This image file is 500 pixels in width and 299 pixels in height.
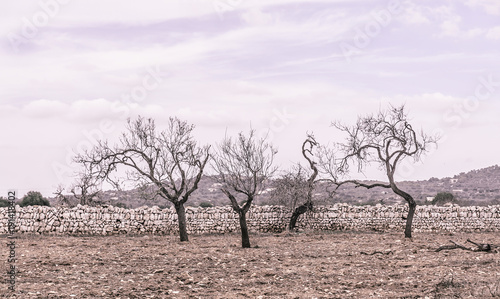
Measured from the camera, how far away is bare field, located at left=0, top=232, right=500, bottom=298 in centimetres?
1349

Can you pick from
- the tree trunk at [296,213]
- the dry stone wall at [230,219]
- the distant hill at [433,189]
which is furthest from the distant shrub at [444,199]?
the tree trunk at [296,213]

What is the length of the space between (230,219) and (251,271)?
16200 mm

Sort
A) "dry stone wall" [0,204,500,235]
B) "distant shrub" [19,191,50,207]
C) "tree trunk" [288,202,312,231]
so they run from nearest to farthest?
"dry stone wall" [0,204,500,235] < "tree trunk" [288,202,312,231] < "distant shrub" [19,191,50,207]

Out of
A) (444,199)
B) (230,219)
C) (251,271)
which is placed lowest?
(251,271)

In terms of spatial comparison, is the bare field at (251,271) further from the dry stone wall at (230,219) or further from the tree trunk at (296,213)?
the tree trunk at (296,213)

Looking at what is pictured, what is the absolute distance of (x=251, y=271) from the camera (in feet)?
54.6

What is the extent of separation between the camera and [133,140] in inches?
1096

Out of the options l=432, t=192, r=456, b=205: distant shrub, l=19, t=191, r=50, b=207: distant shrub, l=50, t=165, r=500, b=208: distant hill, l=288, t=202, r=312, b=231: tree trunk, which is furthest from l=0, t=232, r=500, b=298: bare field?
l=50, t=165, r=500, b=208: distant hill

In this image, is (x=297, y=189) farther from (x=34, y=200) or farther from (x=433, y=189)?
(x=433, y=189)

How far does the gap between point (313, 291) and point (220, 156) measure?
45.1 ft

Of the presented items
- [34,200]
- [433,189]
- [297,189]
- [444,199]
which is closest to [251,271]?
[297,189]

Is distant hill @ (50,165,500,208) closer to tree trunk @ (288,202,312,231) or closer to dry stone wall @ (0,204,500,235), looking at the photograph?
dry stone wall @ (0,204,500,235)

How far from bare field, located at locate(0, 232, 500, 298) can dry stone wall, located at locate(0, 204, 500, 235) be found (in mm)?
6396

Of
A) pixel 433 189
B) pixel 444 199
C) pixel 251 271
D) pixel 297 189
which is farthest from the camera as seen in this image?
pixel 433 189
